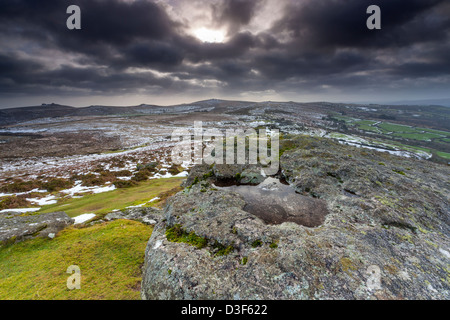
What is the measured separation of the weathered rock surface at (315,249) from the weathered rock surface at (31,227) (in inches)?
383

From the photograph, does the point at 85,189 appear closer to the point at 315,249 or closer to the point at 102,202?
the point at 102,202

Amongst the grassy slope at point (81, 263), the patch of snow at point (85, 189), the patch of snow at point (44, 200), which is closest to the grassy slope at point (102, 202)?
the patch of snow at point (44, 200)

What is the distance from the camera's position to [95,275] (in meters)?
8.76

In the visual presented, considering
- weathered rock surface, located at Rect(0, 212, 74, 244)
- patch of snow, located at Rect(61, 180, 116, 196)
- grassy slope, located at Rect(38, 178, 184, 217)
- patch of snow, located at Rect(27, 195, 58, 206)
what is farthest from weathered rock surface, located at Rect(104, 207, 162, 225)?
patch of snow, located at Rect(27, 195, 58, 206)

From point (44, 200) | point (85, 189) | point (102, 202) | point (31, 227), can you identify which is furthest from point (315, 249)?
point (85, 189)

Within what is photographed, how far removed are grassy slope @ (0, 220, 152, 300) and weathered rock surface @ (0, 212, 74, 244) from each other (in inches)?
21.7

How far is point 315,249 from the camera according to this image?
619 cm

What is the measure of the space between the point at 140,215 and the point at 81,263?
5928 mm

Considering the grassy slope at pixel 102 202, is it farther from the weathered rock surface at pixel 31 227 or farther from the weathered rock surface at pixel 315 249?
the weathered rock surface at pixel 315 249

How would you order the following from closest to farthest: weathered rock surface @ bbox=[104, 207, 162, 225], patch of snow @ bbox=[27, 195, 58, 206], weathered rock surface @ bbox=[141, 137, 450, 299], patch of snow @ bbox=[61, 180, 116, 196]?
weathered rock surface @ bbox=[141, 137, 450, 299] → weathered rock surface @ bbox=[104, 207, 162, 225] → patch of snow @ bbox=[27, 195, 58, 206] → patch of snow @ bbox=[61, 180, 116, 196]

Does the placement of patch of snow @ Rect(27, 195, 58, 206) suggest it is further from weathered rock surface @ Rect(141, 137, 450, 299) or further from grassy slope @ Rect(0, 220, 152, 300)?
weathered rock surface @ Rect(141, 137, 450, 299)

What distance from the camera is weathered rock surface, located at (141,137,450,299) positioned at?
207 inches

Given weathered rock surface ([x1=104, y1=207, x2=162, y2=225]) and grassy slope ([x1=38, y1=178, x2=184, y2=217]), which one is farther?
grassy slope ([x1=38, y1=178, x2=184, y2=217])
